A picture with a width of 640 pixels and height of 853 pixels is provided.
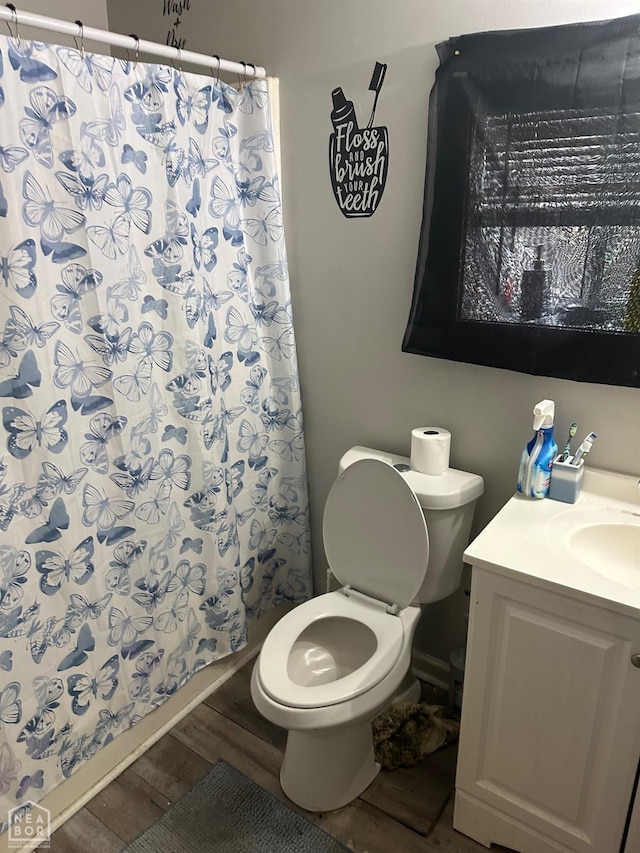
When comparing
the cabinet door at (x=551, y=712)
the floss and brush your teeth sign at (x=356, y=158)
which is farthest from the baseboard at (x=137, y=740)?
the floss and brush your teeth sign at (x=356, y=158)

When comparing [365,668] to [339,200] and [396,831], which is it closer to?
[396,831]

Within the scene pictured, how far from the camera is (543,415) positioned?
1478 mm

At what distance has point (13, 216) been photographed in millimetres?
1263

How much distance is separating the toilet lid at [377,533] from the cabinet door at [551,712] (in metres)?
0.32

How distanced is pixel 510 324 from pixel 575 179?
1.17 feet

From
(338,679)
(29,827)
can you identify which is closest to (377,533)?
(338,679)

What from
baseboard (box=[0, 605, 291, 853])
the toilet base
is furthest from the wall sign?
the toilet base

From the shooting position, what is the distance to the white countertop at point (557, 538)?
1.18 m

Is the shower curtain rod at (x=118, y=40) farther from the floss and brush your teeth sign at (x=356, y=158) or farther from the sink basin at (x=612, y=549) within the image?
the sink basin at (x=612, y=549)

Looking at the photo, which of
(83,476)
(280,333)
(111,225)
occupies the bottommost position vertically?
(83,476)

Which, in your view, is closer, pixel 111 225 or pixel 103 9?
pixel 111 225

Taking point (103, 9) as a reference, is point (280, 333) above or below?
below

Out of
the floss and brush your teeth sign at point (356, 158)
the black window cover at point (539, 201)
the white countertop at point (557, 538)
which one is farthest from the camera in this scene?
the floss and brush your teeth sign at point (356, 158)

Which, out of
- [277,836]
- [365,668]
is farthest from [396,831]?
[365,668]
